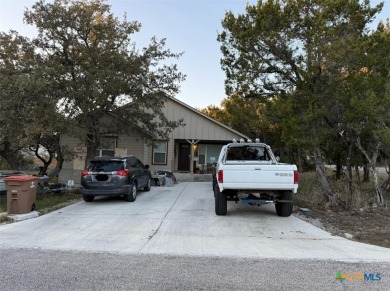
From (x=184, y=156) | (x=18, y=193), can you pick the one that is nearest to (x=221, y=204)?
(x=18, y=193)

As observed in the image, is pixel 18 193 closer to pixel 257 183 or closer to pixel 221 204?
pixel 221 204

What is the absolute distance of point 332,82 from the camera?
38.3ft

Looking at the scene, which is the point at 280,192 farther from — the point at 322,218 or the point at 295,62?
the point at 295,62

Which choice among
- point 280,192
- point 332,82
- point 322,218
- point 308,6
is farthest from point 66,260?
point 308,6

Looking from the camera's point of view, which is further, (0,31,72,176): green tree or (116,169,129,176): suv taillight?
(0,31,72,176): green tree

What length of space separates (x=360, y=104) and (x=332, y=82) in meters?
1.42

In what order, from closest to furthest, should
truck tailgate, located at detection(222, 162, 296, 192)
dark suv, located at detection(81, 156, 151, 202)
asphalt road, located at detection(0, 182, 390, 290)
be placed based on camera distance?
asphalt road, located at detection(0, 182, 390, 290)
truck tailgate, located at detection(222, 162, 296, 192)
dark suv, located at detection(81, 156, 151, 202)

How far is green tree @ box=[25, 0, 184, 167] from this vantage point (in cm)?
1440

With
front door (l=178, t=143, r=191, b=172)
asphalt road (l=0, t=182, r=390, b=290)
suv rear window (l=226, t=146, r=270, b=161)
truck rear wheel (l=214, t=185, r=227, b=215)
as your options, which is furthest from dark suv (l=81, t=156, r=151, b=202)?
front door (l=178, t=143, r=191, b=172)

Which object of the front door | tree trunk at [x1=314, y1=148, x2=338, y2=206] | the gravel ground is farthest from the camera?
the front door

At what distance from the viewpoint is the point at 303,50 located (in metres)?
12.2

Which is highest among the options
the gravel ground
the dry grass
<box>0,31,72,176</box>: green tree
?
<box>0,31,72,176</box>: green tree

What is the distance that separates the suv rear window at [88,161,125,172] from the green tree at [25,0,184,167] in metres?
2.18

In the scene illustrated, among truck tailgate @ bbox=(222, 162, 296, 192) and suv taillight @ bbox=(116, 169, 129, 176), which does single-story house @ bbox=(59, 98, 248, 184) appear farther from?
truck tailgate @ bbox=(222, 162, 296, 192)
